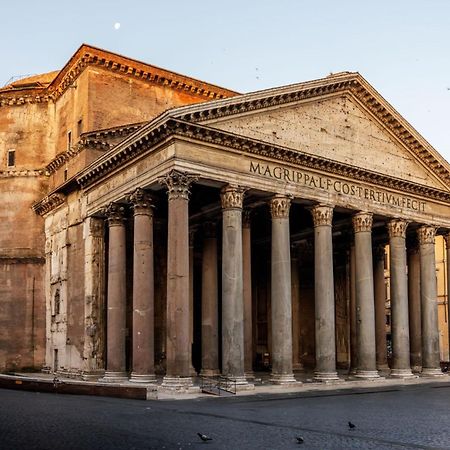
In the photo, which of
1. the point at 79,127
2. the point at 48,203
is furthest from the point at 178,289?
Result: the point at 48,203

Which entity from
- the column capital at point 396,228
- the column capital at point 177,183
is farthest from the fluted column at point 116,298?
the column capital at point 396,228

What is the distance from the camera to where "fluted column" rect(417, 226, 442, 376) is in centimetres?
2717

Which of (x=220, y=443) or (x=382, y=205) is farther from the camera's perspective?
(x=382, y=205)

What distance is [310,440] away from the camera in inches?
427

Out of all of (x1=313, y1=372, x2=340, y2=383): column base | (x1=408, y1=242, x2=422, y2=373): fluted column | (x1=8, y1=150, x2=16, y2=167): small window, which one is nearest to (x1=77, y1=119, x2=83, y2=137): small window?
(x1=8, y1=150, x2=16, y2=167): small window

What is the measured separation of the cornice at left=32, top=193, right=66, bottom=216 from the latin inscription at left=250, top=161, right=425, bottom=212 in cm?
1014

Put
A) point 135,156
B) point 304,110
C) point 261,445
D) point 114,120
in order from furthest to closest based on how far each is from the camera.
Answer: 1. point 114,120
2. point 304,110
3. point 135,156
4. point 261,445

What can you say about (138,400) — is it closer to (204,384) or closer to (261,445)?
(204,384)

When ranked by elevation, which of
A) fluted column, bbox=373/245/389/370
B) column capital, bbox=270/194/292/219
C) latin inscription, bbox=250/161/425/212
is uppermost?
latin inscription, bbox=250/161/425/212

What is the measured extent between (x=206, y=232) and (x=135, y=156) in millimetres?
5051

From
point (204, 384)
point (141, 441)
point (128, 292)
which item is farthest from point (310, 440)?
point (128, 292)

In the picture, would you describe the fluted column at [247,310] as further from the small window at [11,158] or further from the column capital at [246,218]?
the small window at [11,158]

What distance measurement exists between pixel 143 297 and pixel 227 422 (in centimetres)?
842

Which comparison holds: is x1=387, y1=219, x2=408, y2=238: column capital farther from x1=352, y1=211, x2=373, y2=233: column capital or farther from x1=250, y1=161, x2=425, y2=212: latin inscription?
x1=352, y1=211, x2=373, y2=233: column capital
